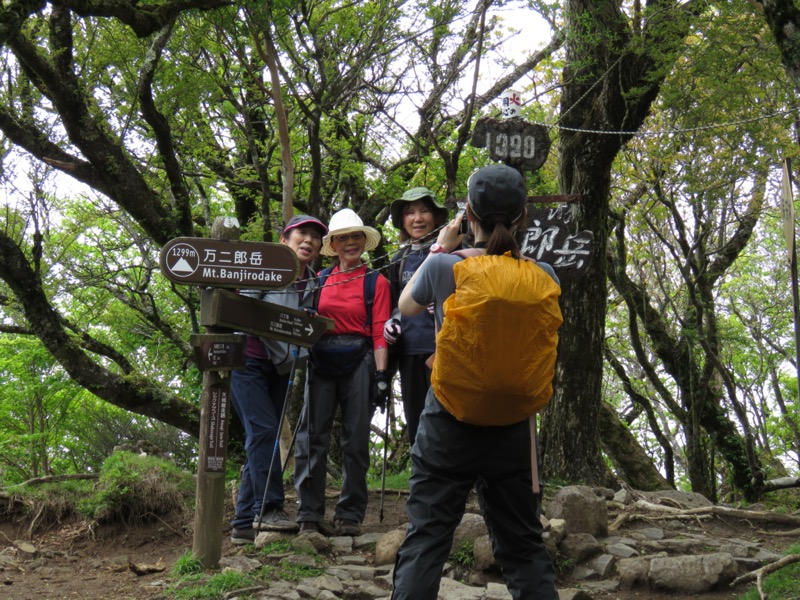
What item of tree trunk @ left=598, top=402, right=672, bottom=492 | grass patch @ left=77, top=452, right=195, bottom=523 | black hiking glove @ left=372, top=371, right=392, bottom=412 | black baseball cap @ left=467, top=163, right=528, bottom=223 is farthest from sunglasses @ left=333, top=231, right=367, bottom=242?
tree trunk @ left=598, top=402, right=672, bottom=492

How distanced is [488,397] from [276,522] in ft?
9.91

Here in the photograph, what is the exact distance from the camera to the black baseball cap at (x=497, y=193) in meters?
3.29

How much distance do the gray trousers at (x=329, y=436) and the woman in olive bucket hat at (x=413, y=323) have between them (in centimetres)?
30

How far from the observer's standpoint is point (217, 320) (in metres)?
5.13

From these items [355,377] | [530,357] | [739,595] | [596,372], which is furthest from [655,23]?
[530,357]

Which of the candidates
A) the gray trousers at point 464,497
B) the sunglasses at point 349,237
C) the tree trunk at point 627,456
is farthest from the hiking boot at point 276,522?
the tree trunk at point 627,456

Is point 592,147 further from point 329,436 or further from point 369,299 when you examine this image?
point 329,436

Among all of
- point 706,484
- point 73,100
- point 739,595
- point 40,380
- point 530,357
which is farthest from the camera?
point 40,380

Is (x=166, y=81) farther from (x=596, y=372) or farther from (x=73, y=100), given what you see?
(x=596, y=372)

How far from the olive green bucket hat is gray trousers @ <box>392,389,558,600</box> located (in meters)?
2.82

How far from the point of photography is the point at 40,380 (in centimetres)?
1703

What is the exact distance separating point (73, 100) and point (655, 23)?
→ 21.4 feet

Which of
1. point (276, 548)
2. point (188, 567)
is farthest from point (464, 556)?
point (188, 567)

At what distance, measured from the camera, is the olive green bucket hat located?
582 centimetres
